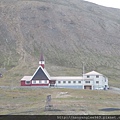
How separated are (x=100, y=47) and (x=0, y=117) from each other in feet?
436

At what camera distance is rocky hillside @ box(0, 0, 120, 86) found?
138 metres

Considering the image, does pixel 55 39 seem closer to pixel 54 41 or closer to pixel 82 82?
pixel 54 41

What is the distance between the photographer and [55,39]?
16412 cm

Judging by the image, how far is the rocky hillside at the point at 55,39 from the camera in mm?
138375

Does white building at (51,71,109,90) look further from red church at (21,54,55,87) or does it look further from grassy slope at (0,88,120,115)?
grassy slope at (0,88,120,115)

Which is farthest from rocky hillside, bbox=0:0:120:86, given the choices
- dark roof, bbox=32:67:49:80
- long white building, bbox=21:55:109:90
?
dark roof, bbox=32:67:49:80

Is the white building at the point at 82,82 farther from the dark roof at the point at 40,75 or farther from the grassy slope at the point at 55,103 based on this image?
the grassy slope at the point at 55,103

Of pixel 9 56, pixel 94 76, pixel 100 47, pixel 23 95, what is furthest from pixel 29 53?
pixel 23 95

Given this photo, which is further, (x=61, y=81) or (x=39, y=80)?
(x=61, y=81)

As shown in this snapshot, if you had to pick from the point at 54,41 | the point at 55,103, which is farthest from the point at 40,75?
the point at 54,41

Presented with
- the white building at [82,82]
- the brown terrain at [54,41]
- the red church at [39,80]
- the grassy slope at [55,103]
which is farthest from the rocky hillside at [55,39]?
the grassy slope at [55,103]

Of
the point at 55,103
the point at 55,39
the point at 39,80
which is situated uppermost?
the point at 55,39

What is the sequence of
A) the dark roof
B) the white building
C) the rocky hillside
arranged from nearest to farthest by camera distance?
the dark roof
the white building
the rocky hillside

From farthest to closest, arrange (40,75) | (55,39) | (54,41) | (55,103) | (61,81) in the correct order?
(55,39)
(54,41)
(61,81)
(40,75)
(55,103)
